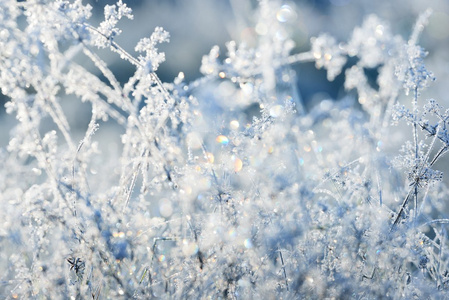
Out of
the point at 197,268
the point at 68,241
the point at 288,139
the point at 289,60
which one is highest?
the point at 289,60

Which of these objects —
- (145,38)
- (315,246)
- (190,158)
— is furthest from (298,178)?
(145,38)

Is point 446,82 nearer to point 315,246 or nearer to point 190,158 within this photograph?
point 315,246

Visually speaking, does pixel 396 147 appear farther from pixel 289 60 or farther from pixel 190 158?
pixel 190 158

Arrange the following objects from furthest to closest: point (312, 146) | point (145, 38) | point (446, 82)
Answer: point (446, 82) < point (312, 146) < point (145, 38)

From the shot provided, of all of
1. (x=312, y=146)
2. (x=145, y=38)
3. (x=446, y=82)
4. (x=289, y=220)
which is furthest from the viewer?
(x=446, y=82)

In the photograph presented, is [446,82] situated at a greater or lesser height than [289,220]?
greater

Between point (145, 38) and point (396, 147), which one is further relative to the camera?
point (396, 147)

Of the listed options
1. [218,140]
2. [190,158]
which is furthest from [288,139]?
[190,158]
